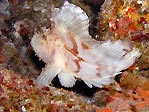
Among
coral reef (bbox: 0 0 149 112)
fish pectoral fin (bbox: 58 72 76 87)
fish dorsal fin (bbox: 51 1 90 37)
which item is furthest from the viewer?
fish pectoral fin (bbox: 58 72 76 87)

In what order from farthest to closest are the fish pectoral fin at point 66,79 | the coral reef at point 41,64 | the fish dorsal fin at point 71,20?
the fish pectoral fin at point 66,79
the fish dorsal fin at point 71,20
the coral reef at point 41,64

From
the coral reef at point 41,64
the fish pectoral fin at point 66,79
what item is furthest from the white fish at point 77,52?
the coral reef at point 41,64

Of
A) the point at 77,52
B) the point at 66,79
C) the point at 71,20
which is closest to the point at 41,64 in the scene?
the point at 66,79

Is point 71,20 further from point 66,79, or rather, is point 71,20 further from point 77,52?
point 66,79

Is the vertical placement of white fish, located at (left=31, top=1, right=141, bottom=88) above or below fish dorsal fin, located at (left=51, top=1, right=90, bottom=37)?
below

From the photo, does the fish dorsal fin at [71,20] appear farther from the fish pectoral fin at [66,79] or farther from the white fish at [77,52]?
the fish pectoral fin at [66,79]

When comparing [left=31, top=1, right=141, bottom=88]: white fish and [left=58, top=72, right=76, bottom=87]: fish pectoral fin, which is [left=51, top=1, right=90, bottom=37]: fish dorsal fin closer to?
[left=31, top=1, right=141, bottom=88]: white fish

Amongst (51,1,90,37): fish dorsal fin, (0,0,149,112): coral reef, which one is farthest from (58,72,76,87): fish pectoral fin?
(51,1,90,37): fish dorsal fin

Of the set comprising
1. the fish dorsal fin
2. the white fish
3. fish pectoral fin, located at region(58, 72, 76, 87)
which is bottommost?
fish pectoral fin, located at region(58, 72, 76, 87)

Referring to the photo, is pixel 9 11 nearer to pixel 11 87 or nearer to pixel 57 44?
pixel 57 44
